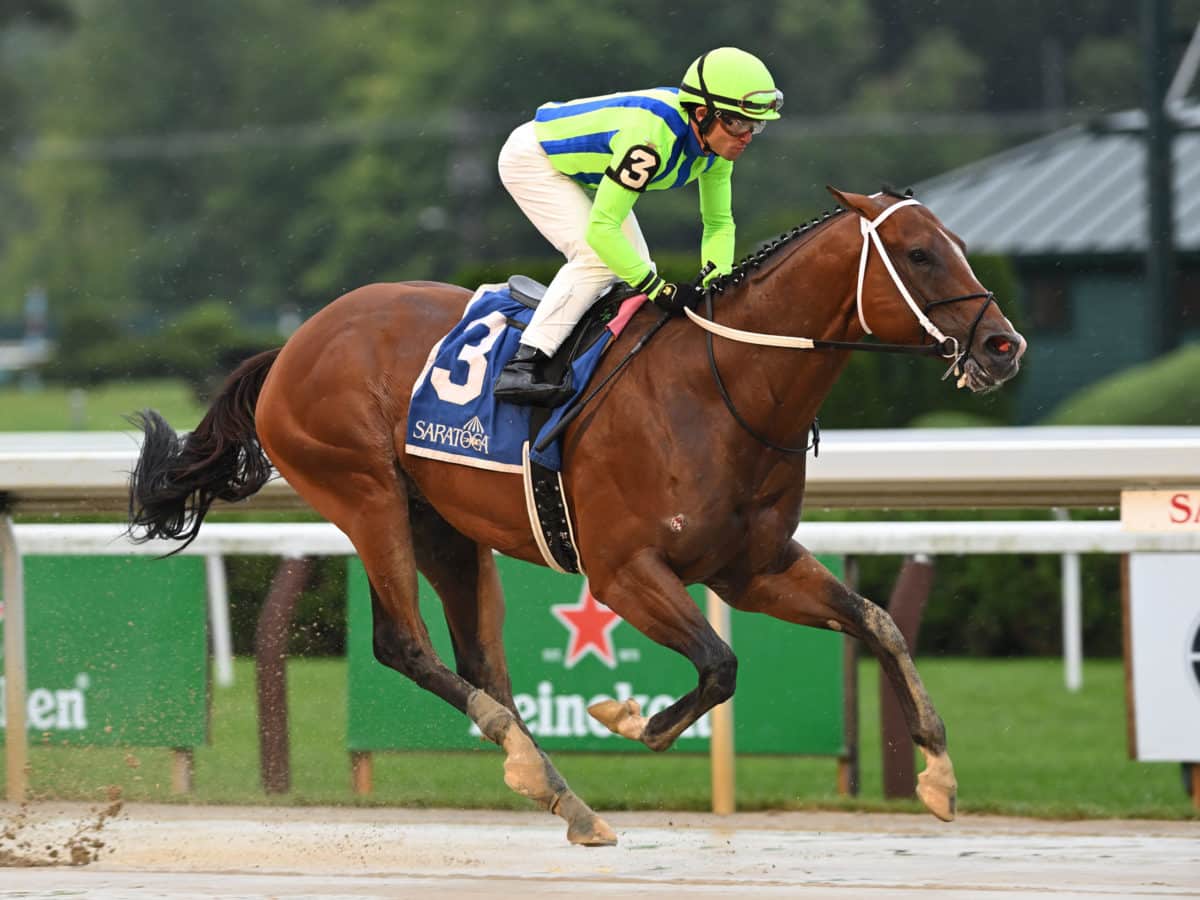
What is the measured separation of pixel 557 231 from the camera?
494 centimetres

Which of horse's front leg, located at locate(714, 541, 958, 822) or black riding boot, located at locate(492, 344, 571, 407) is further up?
black riding boot, located at locate(492, 344, 571, 407)

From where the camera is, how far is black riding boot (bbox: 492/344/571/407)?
4.71 m

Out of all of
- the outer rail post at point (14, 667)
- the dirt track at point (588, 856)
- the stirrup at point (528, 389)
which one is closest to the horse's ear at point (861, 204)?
the stirrup at point (528, 389)

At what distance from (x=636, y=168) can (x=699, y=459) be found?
27.3 inches

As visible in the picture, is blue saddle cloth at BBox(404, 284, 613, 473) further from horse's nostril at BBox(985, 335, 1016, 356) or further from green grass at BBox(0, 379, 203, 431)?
green grass at BBox(0, 379, 203, 431)

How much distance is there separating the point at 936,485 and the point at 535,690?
1.42 meters

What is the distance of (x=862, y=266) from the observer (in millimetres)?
4375

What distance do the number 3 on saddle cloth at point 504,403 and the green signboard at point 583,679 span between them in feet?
4.16

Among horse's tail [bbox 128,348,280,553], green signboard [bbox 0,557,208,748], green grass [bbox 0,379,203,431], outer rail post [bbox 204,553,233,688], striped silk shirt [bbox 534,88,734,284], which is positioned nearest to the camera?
striped silk shirt [bbox 534,88,734,284]

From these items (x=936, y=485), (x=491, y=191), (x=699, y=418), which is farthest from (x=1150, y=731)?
(x=491, y=191)

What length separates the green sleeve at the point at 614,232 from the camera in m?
4.61

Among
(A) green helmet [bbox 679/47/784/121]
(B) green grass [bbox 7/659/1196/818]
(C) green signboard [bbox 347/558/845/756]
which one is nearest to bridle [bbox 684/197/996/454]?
(A) green helmet [bbox 679/47/784/121]

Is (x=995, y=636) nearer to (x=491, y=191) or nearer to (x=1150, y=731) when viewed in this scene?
(x=1150, y=731)

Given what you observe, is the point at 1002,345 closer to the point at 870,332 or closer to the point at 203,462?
the point at 870,332
